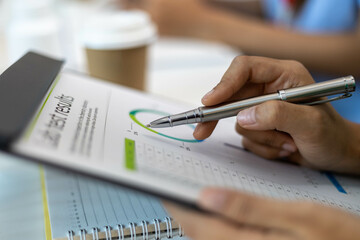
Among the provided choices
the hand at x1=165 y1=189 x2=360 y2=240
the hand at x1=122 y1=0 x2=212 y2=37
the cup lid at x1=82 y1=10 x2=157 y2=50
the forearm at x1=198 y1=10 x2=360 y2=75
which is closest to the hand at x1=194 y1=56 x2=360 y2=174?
the hand at x1=165 y1=189 x2=360 y2=240

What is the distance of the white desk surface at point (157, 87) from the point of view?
370 millimetres

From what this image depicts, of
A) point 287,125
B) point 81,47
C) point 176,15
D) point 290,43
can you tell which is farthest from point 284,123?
point 176,15

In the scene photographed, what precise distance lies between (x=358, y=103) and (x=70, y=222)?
619mm

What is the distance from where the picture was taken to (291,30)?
1054 millimetres

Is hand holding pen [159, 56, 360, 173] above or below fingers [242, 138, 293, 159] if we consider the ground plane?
above

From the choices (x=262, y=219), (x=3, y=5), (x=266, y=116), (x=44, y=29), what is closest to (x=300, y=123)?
(x=266, y=116)

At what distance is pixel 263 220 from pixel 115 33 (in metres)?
0.41

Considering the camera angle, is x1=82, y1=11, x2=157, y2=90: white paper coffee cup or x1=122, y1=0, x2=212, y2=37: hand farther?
x1=122, y1=0, x2=212, y2=37: hand

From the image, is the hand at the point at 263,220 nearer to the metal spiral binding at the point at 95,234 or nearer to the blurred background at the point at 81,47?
the metal spiral binding at the point at 95,234

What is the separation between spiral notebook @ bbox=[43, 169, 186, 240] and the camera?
33 centimetres

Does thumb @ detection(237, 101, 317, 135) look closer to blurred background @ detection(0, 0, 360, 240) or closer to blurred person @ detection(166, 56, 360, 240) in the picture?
blurred person @ detection(166, 56, 360, 240)

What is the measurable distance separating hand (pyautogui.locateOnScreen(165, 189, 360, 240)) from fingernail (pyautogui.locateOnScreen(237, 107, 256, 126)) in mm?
108

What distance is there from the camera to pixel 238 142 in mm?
435

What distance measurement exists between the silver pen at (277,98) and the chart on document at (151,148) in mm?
21
